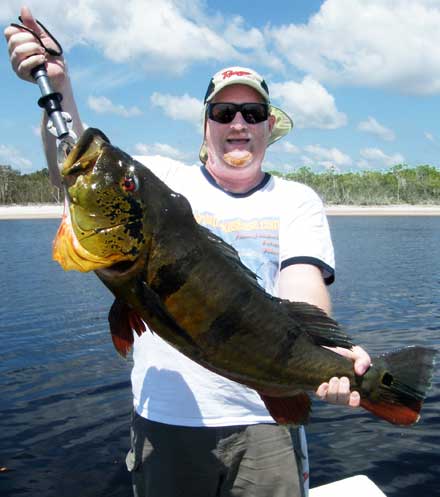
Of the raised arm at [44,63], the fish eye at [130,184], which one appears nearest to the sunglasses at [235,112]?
the raised arm at [44,63]

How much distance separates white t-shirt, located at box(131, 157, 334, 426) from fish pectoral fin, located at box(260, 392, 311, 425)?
355 millimetres

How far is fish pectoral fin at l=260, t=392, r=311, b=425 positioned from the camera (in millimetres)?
3336

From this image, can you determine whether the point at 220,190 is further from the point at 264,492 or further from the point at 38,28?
the point at 264,492

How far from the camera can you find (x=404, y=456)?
8773 millimetres

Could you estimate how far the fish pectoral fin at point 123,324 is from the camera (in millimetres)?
2811

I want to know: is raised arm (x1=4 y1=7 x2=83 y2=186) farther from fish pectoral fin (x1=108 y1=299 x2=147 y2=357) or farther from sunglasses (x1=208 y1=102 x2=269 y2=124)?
fish pectoral fin (x1=108 y1=299 x2=147 y2=357)

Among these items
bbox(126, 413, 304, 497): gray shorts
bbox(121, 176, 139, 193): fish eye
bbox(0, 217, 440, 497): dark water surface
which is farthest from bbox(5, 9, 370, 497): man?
bbox(0, 217, 440, 497): dark water surface

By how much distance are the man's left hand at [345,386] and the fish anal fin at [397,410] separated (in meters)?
0.12

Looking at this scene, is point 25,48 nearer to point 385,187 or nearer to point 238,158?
point 238,158

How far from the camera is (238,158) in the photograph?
3.75 metres

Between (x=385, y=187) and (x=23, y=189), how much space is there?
7554 centimetres

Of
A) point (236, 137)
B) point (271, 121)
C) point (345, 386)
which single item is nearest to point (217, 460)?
point (345, 386)

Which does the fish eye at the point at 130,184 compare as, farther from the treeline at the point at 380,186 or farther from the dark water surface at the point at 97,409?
the treeline at the point at 380,186

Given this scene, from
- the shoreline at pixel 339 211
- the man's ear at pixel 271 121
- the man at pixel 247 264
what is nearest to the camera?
the man at pixel 247 264
